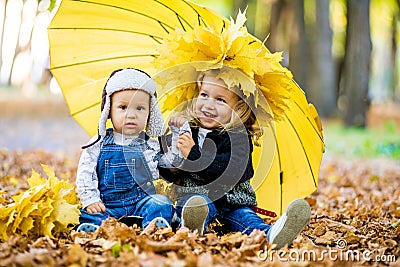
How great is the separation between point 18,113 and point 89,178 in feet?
52.6

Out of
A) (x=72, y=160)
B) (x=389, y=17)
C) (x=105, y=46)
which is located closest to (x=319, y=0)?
(x=389, y=17)

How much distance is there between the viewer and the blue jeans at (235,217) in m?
3.44

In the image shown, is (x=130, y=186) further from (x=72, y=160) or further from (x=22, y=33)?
(x=22, y=33)

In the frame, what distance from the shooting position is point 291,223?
3.04 metres

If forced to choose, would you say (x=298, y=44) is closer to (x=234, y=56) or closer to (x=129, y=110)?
(x=234, y=56)

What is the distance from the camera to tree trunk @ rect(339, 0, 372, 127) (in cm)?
1366

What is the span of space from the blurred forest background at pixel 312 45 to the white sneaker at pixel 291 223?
4.19 feet

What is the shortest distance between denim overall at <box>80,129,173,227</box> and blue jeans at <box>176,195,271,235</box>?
0.23m

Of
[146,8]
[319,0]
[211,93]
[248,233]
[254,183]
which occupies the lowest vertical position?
[248,233]

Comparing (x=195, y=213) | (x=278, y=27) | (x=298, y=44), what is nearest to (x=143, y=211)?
(x=195, y=213)

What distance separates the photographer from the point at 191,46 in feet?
11.8

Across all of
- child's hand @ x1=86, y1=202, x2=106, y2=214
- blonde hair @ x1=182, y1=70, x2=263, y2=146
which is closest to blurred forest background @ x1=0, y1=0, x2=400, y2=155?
blonde hair @ x1=182, y1=70, x2=263, y2=146

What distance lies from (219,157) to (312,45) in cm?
1620

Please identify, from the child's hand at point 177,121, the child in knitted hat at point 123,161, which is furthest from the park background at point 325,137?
the child's hand at point 177,121
